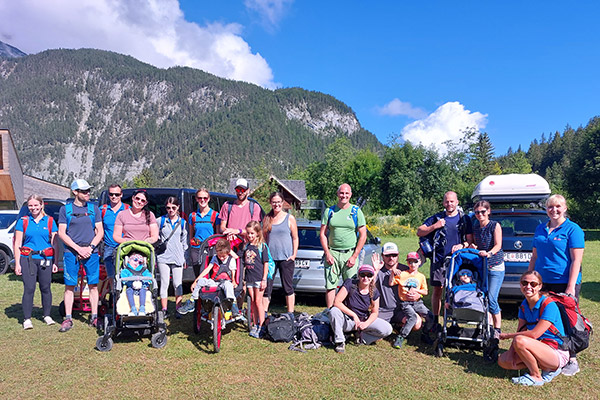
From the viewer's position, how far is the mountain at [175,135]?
137500mm

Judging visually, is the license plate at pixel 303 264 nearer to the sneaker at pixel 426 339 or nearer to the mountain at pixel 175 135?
the sneaker at pixel 426 339

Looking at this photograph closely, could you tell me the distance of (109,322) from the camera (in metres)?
5.18

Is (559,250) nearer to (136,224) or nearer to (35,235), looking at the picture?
(136,224)

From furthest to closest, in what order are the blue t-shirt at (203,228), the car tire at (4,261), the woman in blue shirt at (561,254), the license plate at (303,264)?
the car tire at (4,261) < the license plate at (303,264) < the blue t-shirt at (203,228) < the woman in blue shirt at (561,254)

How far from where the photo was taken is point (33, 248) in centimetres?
582

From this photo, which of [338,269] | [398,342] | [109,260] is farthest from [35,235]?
[398,342]

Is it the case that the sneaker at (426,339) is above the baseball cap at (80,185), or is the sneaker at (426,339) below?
below

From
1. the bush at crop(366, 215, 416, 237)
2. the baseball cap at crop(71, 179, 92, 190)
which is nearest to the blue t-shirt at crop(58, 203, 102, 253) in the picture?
the baseball cap at crop(71, 179, 92, 190)

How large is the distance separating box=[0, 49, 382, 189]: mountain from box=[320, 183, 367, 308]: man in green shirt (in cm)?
11618

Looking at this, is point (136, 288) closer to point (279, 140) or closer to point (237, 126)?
point (279, 140)

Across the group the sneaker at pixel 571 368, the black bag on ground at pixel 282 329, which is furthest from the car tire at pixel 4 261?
the sneaker at pixel 571 368

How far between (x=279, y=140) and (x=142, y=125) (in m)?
80.8

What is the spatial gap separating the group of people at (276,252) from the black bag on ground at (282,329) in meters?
0.27

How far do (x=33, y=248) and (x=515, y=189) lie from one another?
868cm
